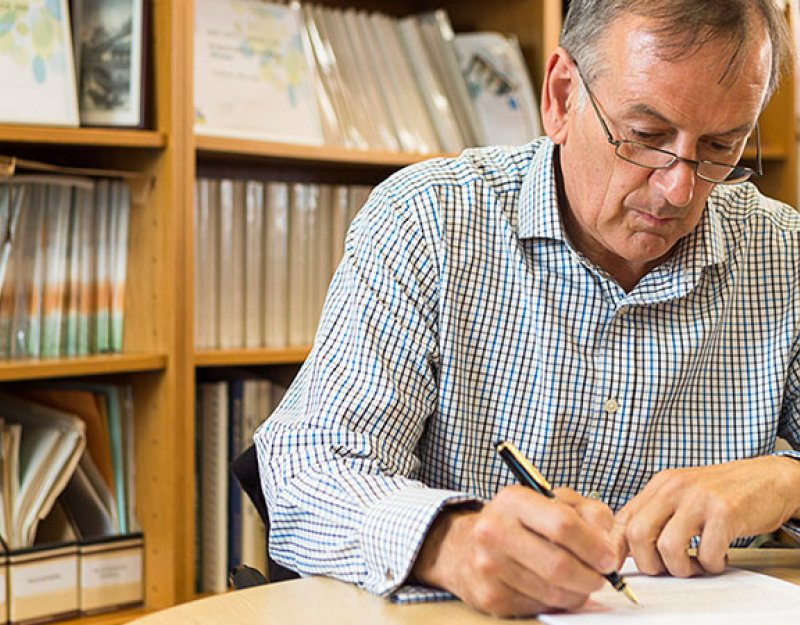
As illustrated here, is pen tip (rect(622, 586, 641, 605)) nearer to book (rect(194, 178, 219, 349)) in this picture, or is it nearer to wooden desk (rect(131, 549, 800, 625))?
wooden desk (rect(131, 549, 800, 625))

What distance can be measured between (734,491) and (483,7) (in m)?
1.74

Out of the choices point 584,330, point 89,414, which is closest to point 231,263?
point 89,414

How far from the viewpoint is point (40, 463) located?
6.90 ft

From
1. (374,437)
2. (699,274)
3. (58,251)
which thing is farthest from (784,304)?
(58,251)

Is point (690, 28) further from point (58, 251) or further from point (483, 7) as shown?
point (483, 7)

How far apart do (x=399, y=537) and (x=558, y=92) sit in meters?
0.59

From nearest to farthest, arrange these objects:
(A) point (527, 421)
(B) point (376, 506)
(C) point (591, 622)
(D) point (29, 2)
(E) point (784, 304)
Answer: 1. (C) point (591, 622)
2. (B) point (376, 506)
3. (A) point (527, 421)
4. (E) point (784, 304)
5. (D) point (29, 2)

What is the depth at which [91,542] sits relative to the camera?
2148 millimetres

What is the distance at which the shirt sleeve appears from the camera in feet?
3.60

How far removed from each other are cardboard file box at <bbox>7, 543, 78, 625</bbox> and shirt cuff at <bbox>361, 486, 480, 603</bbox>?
3.80 feet

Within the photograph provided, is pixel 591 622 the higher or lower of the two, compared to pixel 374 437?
lower

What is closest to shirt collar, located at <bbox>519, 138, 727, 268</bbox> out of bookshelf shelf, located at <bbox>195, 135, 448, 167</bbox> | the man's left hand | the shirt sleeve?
the shirt sleeve

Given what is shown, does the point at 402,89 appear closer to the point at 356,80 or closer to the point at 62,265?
the point at 356,80

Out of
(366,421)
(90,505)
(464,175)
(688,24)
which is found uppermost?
(688,24)
